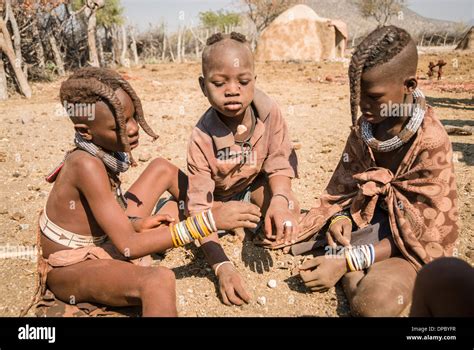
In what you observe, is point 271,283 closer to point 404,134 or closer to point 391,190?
point 391,190

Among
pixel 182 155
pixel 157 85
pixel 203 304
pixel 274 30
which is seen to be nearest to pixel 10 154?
pixel 182 155

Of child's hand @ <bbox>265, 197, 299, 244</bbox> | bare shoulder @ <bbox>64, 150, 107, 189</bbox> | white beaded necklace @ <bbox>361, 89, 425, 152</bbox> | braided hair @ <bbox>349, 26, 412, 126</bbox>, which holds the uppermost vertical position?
braided hair @ <bbox>349, 26, 412, 126</bbox>

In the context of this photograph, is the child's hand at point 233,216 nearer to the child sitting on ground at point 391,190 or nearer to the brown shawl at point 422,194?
the child sitting on ground at point 391,190

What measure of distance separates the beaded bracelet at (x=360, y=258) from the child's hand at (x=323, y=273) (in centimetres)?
4

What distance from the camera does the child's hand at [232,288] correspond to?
2500mm

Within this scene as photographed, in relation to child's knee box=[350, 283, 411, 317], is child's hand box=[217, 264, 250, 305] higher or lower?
lower

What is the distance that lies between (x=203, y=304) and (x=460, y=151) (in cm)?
381

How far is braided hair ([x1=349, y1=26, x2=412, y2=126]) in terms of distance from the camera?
2299mm

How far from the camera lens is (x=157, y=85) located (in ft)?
37.5

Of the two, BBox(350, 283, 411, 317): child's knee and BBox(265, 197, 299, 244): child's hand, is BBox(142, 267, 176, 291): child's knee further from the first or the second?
BBox(350, 283, 411, 317): child's knee

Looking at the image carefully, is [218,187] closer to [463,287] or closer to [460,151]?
[463,287]

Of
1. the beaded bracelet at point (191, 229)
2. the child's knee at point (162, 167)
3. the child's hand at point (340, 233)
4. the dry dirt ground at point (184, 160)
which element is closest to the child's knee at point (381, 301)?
the dry dirt ground at point (184, 160)

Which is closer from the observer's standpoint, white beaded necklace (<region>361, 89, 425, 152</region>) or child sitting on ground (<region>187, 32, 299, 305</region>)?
white beaded necklace (<region>361, 89, 425, 152</region>)

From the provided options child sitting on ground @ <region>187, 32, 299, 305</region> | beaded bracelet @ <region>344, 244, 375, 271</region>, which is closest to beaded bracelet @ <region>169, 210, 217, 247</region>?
child sitting on ground @ <region>187, 32, 299, 305</region>
